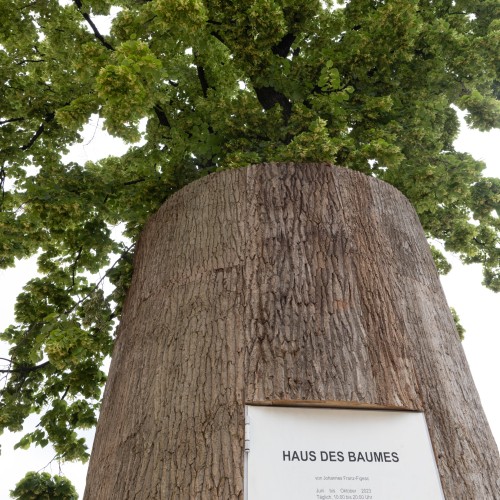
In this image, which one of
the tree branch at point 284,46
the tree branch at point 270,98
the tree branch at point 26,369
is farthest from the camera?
the tree branch at point 284,46

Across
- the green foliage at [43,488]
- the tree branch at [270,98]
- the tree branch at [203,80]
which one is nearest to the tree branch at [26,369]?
the green foliage at [43,488]

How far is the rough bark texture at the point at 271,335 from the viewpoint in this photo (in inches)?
100

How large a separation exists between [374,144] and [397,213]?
32.9 inches

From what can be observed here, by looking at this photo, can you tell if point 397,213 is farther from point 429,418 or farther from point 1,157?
point 1,157

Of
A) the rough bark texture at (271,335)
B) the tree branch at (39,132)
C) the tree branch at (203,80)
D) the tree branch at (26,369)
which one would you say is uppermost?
the tree branch at (203,80)

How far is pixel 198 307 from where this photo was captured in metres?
3.03

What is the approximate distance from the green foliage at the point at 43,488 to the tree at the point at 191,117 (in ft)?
7.60

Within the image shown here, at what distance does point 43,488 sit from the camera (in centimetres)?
763

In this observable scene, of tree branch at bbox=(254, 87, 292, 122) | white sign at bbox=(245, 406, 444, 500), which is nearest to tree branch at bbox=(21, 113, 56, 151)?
tree branch at bbox=(254, 87, 292, 122)

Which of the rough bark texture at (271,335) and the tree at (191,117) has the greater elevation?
the tree at (191,117)

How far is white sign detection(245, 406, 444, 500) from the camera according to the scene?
2.29 m

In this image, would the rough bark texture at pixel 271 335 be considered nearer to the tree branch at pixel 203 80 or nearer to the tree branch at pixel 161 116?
the tree branch at pixel 161 116

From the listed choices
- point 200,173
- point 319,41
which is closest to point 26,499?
point 200,173

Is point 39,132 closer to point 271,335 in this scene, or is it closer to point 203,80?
point 203,80
